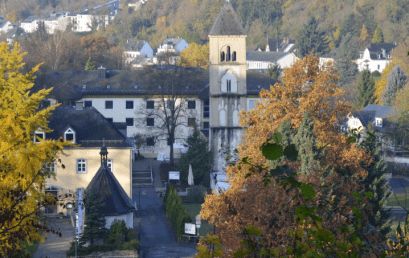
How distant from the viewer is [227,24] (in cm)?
4234

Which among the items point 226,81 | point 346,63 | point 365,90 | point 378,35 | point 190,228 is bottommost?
point 190,228

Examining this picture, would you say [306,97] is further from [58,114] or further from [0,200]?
[0,200]

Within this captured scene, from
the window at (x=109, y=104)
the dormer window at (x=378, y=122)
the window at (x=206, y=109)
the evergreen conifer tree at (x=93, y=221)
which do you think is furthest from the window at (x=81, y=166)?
the dormer window at (x=378, y=122)

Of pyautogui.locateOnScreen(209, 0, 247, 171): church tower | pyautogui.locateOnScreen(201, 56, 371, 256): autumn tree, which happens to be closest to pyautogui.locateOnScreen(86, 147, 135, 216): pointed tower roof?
pyautogui.locateOnScreen(201, 56, 371, 256): autumn tree

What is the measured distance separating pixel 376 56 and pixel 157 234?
7435 cm

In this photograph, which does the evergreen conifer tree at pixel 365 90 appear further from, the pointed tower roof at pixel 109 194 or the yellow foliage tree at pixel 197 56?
the pointed tower roof at pixel 109 194

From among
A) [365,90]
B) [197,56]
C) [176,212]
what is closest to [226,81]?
[176,212]

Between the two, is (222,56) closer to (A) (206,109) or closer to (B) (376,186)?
(A) (206,109)

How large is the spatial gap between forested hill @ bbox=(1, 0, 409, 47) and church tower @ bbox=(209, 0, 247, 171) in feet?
221

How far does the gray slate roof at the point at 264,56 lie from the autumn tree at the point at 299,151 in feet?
261

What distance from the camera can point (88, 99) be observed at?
164 ft

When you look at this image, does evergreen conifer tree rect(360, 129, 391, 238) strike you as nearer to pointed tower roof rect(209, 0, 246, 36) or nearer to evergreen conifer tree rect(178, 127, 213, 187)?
evergreen conifer tree rect(178, 127, 213, 187)

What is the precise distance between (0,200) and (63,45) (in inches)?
2750

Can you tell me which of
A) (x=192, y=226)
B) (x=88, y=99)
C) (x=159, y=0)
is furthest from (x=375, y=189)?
(x=159, y=0)
